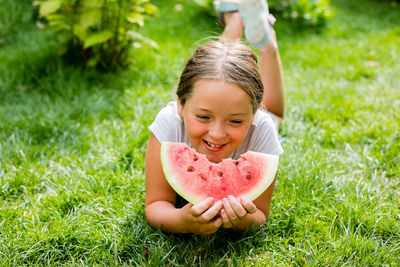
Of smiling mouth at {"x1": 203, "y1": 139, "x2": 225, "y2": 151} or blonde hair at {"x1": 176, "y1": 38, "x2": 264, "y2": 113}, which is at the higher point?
blonde hair at {"x1": 176, "y1": 38, "x2": 264, "y2": 113}

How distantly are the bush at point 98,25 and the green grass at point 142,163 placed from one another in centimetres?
22

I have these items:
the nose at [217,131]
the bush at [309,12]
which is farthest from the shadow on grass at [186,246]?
the bush at [309,12]

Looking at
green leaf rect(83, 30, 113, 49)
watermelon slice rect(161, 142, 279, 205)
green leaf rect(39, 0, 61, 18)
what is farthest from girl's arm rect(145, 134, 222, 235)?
green leaf rect(39, 0, 61, 18)

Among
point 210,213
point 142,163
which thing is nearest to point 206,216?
point 210,213

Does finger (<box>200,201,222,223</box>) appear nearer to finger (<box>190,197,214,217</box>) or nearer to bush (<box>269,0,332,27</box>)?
finger (<box>190,197,214,217</box>)

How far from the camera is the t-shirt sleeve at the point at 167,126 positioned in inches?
84.6

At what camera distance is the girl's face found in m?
1.80

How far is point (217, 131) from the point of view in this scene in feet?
5.96

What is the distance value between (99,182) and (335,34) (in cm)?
485

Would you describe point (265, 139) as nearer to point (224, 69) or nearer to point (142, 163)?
point (224, 69)

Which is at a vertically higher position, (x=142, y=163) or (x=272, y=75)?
(x=272, y=75)

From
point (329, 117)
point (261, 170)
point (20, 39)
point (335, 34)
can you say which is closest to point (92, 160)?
point (261, 170)

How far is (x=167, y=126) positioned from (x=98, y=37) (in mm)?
1955

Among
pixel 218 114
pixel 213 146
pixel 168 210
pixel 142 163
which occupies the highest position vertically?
pixel 218 114
